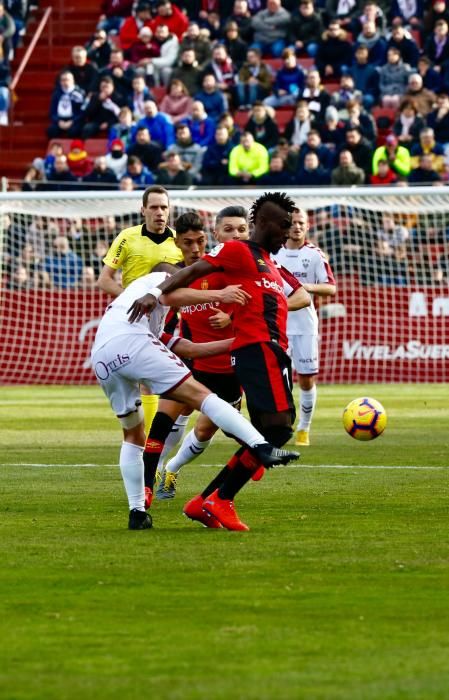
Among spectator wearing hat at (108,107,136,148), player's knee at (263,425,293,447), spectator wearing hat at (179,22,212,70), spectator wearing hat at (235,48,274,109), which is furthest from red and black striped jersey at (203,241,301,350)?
spectator wearing hat at (179,22,212,70)

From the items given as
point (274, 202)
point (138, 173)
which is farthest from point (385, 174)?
point (274, 202)

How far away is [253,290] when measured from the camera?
374 inches

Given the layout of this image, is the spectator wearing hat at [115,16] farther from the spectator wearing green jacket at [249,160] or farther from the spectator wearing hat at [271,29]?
the spectator wearing green jacket at [249,160]

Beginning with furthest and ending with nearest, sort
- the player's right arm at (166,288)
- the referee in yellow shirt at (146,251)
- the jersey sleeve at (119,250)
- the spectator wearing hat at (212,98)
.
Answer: the spectator wearing hat at (212,98) → the jersey sleeve at (119,250) → the referee in yellow shirt at (146,251) → the player's right arm at (166,288)

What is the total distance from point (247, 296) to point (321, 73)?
22.5 meters

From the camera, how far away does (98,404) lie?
73.3ft

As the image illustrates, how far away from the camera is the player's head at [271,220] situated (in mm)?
9508

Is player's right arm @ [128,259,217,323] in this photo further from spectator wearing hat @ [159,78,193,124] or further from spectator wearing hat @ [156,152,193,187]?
spectator wearing hat @ [159,78,193,124]

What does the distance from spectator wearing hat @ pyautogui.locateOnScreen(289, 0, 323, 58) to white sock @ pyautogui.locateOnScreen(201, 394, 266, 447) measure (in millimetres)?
23144

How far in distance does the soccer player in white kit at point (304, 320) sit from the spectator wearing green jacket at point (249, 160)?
442 inches

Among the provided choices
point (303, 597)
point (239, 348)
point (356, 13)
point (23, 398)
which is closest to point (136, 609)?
point (303, 597)

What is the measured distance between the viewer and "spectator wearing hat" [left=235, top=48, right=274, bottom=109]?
3081cm

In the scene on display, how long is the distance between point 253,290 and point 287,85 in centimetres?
2188

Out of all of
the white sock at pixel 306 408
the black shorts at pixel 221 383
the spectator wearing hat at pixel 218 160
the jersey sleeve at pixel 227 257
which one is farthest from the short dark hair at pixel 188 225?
the spectator wearing hat at pixel 218 160
